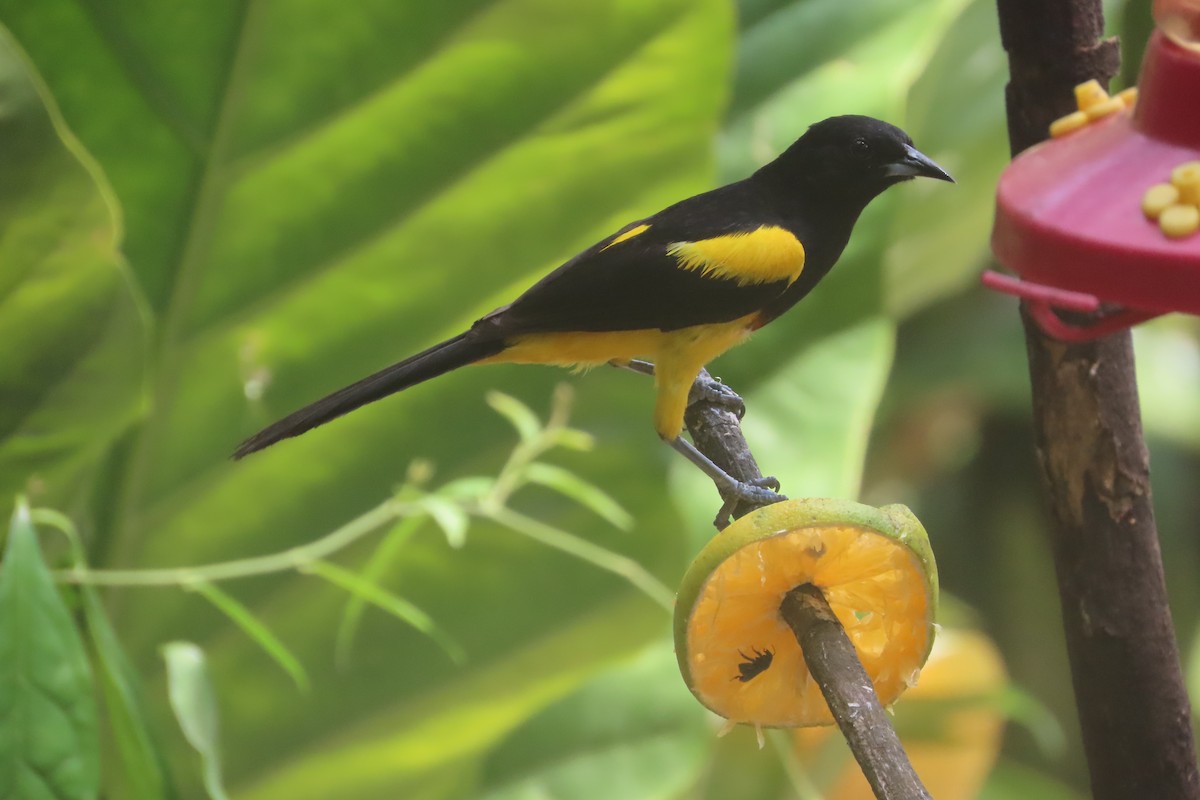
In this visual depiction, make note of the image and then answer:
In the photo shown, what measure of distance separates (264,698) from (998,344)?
191 centimetres

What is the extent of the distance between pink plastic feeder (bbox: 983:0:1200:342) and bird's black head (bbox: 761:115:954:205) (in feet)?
0.39

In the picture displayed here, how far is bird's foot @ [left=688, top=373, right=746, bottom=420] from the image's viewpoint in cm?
114

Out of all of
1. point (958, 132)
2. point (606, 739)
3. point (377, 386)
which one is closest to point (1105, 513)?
point (377, 386)

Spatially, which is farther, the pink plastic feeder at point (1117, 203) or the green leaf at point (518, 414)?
the green leaf at point (518, 414)

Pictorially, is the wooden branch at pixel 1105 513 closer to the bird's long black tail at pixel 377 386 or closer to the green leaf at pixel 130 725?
the bird's long black tail at pixel 377 386

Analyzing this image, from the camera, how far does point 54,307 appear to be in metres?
1.15

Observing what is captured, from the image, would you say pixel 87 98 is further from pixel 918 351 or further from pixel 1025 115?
pixel 918 351

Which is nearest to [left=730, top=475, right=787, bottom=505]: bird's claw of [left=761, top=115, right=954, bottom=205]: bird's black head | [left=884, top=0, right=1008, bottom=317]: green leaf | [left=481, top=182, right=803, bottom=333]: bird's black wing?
[left=481, top=182, right=803, bottom=333]: bird's black wing

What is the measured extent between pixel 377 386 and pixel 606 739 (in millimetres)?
861

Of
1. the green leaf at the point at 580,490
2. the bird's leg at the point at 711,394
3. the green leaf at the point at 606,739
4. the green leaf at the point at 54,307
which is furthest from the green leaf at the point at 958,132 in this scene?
the green leaf at the point at 54,307

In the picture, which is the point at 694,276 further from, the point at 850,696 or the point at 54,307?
the point at 54,307

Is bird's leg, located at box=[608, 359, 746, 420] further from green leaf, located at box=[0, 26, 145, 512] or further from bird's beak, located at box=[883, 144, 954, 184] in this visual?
green leaf, located at box=[0, 26, 145, 512]

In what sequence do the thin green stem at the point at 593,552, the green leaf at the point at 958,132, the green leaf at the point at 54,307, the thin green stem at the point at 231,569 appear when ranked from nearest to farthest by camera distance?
1. the green leaf at the point at 54,307
2. the thin green stem at the point at 231,569
3. the thin green stem at the point at 593,552
4. the green leaf at the point at 958,132

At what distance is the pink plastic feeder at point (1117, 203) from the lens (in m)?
0.70
